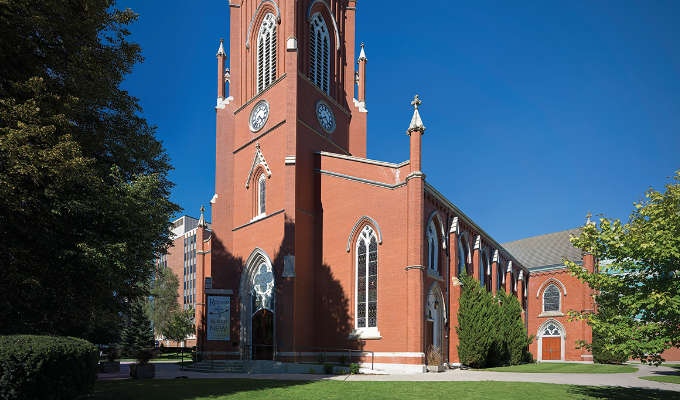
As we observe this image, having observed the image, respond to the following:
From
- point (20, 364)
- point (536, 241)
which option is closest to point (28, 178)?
point (20, 364)

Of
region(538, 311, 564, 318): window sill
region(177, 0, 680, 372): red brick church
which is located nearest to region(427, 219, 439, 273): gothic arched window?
region(177, 0, 680, 372): red brick church

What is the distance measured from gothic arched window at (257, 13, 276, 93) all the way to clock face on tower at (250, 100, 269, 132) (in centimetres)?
123

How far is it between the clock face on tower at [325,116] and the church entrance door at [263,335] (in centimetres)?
1190

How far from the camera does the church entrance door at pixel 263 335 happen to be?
24.4m

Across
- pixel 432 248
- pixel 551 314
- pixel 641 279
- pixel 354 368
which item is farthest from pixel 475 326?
pixel 551 314

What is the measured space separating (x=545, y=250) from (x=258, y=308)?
3845 centimetres

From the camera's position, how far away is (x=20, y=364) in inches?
330

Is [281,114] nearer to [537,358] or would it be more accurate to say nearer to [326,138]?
[326,138]

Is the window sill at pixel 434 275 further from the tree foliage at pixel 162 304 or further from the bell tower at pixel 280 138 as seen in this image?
the tree foliage at pixel 162 304

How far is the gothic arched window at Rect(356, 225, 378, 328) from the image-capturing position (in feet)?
74.1

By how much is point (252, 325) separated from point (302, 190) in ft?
27.1

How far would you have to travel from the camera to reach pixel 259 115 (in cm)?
2820

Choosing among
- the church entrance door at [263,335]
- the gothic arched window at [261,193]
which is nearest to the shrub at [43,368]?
the church entrance door at [263,335]

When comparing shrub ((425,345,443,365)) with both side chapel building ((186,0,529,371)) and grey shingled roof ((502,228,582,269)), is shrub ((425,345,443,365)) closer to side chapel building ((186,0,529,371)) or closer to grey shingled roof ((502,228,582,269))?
→ side chapel building ((186,0,529,371))
